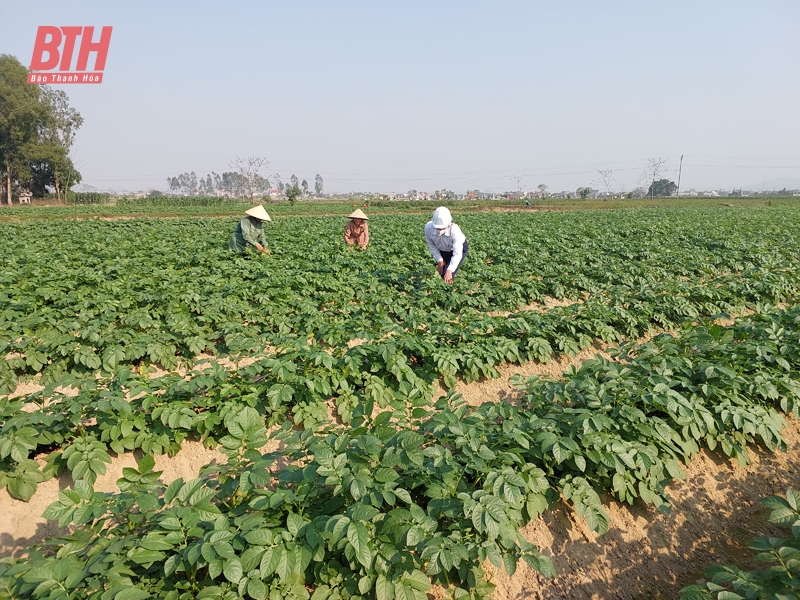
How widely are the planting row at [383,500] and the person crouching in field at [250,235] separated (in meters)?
6.74

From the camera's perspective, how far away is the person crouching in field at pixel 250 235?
930 cm

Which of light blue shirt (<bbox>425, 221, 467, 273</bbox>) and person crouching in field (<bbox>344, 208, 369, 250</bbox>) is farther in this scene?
person crouching in field (<bbox>344, 208, 369, 250</bbox>)

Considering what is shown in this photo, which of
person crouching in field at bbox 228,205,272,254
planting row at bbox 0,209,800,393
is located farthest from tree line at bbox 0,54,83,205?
person crouching in field at bbox 228,205,272,254

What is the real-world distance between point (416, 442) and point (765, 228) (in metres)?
22.9

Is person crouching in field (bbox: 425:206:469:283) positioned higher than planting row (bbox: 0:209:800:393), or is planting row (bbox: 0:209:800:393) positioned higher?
person crouching in field (bbox: 425:206:469:283)

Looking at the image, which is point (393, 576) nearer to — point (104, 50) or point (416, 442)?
Result: point (416, 442)

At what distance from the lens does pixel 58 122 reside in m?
51.0

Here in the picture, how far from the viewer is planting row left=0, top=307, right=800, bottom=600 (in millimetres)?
1818

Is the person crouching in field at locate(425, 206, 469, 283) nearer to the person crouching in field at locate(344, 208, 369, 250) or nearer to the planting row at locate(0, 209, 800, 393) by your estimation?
the planting row at locate(0, 209, 800, 393)

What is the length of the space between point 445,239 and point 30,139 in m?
61.9

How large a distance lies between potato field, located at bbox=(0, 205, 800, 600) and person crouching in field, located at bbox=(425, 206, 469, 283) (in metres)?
0.53

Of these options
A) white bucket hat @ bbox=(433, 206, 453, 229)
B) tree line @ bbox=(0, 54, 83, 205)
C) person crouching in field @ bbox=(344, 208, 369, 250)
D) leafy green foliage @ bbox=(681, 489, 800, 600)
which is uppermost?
tree line @ bbox=(0, 54, 83, 205)

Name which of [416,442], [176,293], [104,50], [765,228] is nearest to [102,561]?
[416,442]

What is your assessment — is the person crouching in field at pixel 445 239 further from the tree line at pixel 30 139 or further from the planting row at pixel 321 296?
the tree line at pixel 30 139
